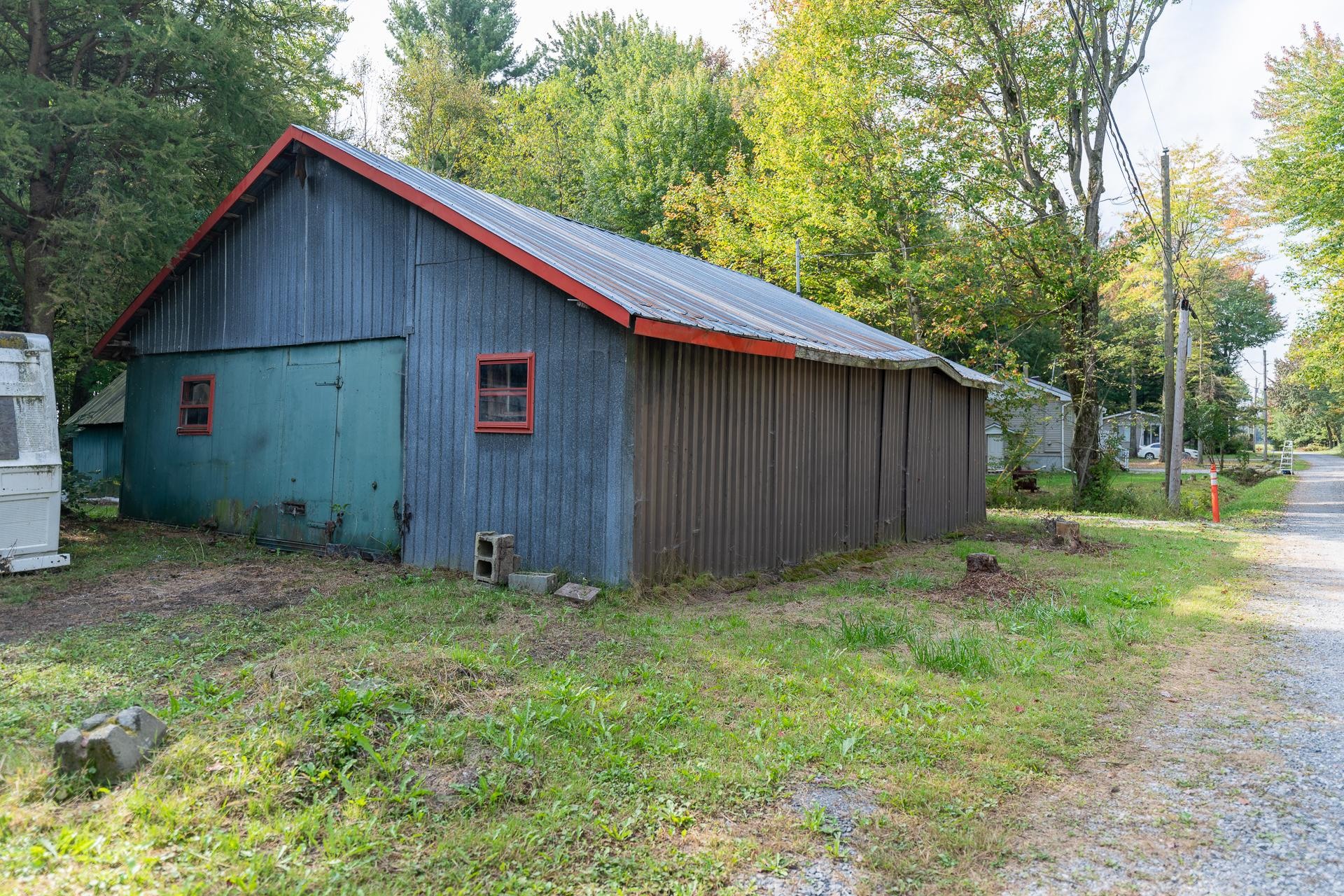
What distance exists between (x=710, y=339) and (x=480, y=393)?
2573 millimetres

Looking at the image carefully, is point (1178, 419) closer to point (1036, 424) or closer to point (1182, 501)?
point (1182, 501)

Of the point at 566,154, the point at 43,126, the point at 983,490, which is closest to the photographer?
the point at 43,126

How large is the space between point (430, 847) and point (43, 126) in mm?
12834

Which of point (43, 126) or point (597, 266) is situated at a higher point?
point (43, 126)

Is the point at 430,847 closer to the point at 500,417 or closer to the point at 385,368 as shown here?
the point at 500,417

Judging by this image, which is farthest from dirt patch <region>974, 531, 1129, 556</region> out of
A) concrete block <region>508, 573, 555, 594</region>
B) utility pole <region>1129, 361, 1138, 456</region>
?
utility pole <region>1129, 361, 1138, 456</region>

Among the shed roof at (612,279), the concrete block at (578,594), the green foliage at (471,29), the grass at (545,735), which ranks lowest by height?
the grass at (545,735)

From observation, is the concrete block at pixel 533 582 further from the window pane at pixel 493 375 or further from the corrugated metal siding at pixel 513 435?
the window pane at pixel 493 375

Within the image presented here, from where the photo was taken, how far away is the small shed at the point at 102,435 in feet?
64.2

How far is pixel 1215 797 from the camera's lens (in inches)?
149

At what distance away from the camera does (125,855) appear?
9.86 ft

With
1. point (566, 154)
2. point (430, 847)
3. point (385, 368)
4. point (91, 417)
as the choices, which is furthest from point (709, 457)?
point (566, 154)

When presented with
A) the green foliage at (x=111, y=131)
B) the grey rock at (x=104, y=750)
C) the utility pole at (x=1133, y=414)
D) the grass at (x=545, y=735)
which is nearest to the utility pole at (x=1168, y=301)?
the grass at (x=545, y=735)

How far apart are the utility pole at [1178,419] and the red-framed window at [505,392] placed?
575 inches
